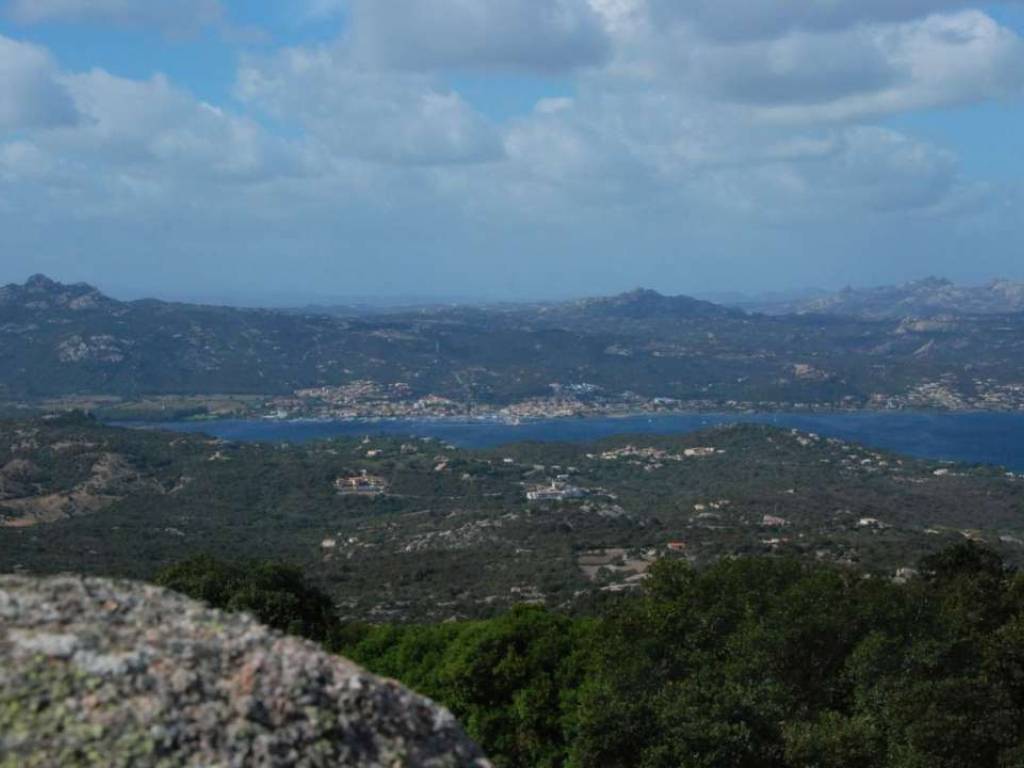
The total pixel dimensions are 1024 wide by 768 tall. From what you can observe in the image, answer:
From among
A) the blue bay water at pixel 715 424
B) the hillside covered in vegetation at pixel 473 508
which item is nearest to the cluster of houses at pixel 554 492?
the hillside covered in vegetation at pixel 473 508

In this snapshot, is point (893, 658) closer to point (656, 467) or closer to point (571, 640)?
point (571, 640)

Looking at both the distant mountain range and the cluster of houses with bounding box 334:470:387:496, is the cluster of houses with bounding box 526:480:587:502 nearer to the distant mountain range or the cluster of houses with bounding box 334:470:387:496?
the cluster of houses with bounding box 334:470:387:496

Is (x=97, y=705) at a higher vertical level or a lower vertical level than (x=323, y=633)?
higher

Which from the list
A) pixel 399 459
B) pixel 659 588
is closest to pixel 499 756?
pixel 659 588

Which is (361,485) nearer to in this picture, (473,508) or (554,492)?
(473,508)

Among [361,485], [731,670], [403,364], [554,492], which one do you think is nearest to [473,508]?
[554,492]

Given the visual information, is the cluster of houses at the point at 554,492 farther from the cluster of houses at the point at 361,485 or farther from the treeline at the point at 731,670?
the treeline at the point at 731,670
